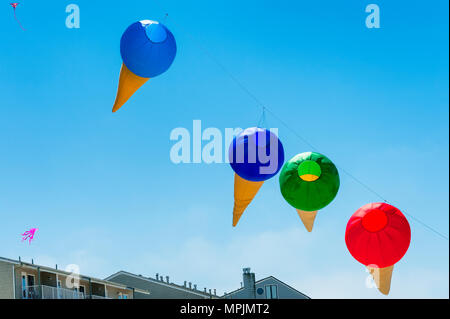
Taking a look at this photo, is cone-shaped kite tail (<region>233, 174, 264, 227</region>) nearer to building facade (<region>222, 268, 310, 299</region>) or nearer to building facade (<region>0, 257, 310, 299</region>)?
building facade (<region>0, 257, 310, 299</region>)

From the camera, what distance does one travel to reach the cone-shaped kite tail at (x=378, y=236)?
14.9m

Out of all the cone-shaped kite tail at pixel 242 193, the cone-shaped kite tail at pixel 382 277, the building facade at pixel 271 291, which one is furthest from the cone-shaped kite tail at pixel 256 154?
the building facade at pixel 271 291

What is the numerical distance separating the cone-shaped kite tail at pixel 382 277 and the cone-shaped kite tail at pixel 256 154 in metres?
3.37

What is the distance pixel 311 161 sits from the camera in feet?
48.7

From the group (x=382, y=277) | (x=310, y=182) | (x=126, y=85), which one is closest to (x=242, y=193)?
(x=310, y=182)

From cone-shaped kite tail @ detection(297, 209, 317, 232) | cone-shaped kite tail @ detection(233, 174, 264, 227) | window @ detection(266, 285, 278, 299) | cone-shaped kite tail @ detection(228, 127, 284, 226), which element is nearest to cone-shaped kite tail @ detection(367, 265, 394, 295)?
cone-shaped kite tail @ detection(297, 209, 317, 232)

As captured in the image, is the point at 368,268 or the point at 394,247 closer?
the point at 394,247

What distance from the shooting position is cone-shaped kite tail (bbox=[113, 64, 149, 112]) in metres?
14.7

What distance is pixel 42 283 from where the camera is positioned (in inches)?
1021

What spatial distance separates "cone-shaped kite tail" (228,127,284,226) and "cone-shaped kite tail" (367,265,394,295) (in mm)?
3365
